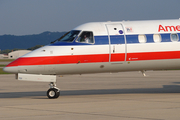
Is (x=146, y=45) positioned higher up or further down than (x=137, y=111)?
higher up

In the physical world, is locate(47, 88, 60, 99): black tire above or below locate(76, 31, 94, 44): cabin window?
below

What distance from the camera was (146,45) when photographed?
1723 centimetres

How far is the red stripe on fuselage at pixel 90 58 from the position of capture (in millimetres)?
16344

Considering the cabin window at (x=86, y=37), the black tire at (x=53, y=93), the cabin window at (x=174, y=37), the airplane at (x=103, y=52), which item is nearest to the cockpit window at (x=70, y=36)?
the airplane at (x=103, y=52)

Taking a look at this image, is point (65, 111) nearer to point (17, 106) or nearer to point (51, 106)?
point (51, 106)

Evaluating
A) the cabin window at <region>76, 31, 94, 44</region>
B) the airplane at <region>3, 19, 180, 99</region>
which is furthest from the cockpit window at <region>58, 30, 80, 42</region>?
the cabin window at <region>76, 31, 94, 44</region>

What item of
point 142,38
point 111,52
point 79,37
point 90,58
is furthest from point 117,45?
point 79,37

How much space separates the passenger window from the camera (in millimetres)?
17094

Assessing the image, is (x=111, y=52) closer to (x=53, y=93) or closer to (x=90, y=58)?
(x=90, y=58)

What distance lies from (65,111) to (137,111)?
109 inches

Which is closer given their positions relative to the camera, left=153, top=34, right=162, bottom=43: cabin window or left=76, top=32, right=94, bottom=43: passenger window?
left=76, top=32, right=94, bottom=43: passenger window

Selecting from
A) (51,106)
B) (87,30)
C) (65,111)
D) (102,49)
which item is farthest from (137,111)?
(87,30)

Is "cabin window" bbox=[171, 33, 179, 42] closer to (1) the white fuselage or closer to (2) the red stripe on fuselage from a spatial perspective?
(1) the white fuselage

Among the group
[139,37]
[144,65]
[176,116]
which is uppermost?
[139,37]
